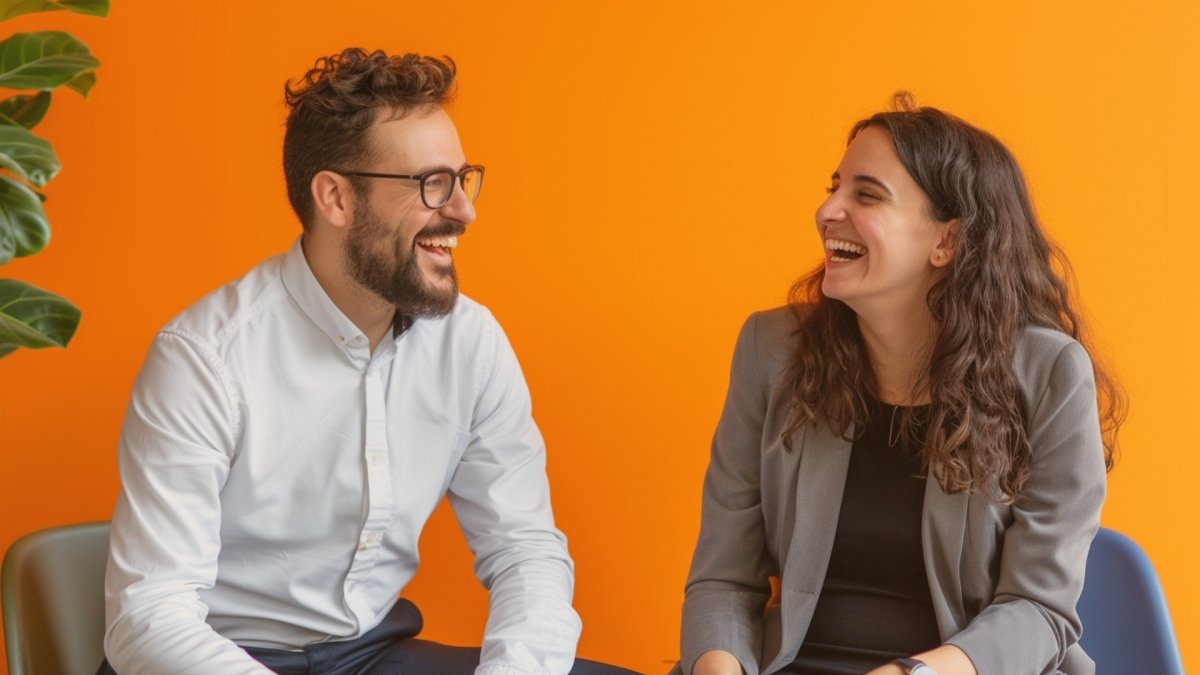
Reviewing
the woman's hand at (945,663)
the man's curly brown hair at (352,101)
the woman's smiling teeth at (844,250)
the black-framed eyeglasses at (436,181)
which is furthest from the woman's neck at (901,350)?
the man's curly brown hair at (352,101)

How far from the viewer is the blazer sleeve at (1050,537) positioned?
2043mm

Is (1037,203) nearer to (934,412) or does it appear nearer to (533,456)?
(934,412)

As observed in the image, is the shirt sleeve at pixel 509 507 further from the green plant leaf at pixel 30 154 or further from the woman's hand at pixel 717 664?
the green plant leaf at pixel 30 154

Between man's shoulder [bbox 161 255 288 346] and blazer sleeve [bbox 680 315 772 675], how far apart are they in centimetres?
77

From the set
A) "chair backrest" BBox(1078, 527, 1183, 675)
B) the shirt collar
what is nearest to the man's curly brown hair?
the shirt collar

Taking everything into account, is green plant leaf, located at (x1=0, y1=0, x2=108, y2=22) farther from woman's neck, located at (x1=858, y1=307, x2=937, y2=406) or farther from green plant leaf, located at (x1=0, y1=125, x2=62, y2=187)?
woman's neck, located at (x1=858, y1=307, x2=937, y2=406)

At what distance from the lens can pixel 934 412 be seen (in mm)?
2152

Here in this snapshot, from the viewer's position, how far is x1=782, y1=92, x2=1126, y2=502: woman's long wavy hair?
2105mm

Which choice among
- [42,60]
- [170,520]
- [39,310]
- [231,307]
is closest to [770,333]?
[231,307]

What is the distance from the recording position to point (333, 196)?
221 cm

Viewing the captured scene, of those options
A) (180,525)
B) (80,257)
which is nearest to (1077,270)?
(180,525)

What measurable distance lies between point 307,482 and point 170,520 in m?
0.24

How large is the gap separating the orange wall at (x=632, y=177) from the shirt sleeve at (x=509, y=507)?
39 cm

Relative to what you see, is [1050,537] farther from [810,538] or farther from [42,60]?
[42,60]
